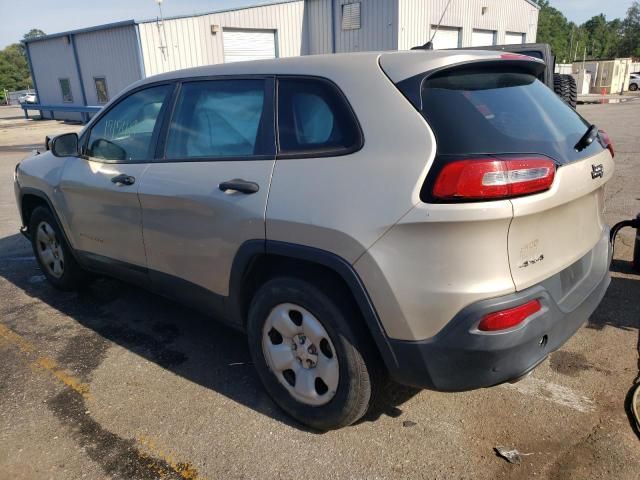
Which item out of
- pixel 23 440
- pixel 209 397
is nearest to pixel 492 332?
pixel 209 397

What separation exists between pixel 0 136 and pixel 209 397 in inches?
892

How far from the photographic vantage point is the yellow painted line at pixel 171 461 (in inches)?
97.2

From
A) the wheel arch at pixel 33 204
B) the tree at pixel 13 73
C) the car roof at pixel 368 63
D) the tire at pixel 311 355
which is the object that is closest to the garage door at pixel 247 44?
the wheel arch at pixel 33 204

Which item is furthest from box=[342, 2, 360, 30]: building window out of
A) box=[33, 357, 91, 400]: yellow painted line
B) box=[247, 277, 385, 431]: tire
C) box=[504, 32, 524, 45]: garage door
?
box=[247, 277, 385, 431]: tire

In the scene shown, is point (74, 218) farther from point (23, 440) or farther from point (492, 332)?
point (492, 332)

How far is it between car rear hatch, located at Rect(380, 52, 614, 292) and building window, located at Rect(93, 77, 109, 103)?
2263 centimetres

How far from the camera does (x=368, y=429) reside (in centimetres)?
273

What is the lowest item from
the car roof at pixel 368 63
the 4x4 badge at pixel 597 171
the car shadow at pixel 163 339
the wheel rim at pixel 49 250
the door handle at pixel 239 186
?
the car shadow at pixel 163 339

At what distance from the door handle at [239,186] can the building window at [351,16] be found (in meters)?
22.0

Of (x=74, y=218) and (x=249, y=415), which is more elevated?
(x=74, y=218)

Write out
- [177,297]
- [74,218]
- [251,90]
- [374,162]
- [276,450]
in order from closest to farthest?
[374,162], [276,450], [251,90], [177,297], [74,218]

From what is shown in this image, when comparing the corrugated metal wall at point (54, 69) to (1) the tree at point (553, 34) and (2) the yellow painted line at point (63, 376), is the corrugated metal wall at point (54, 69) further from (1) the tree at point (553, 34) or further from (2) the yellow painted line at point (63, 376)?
(1) the tree at point (553, 34)

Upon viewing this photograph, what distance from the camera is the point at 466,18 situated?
2547 centimetres

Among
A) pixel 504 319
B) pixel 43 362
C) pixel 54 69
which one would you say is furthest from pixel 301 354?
pixel 54 69
